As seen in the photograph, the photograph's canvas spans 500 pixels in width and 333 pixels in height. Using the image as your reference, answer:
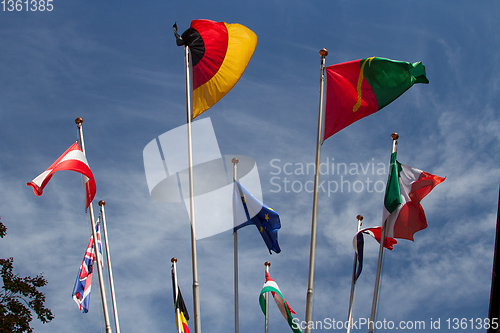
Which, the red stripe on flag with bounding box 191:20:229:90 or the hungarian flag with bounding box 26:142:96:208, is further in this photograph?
the red stripe on flag with bounding box 191:20:229:90

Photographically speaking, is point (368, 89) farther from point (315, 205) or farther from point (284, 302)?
point (284, 302)

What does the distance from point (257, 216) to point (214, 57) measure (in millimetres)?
5726

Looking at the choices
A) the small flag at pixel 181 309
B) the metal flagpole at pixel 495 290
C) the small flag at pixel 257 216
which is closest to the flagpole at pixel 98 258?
the small flag at pixel 257 216

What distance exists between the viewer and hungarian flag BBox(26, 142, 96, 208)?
15812mm

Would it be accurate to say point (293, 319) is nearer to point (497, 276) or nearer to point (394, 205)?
point (394, 205)

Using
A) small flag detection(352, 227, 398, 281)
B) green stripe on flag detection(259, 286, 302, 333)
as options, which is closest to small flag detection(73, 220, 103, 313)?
green stripe on flag detection(259, 286, 302, 333)

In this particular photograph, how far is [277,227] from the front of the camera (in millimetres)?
18516

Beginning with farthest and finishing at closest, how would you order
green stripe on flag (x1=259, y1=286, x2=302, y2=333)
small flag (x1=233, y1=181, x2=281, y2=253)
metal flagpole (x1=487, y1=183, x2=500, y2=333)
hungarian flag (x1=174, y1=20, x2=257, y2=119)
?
green stripe on flag (x1=259, y1=286, x2=302, y2=333) → small flag (x1=233, y1=181, x2=281, y2=253) → hungarian flag (x1=174, y1=20, x2=257, y2=119) → metal flagpole (x1=487, y1=183, x2=500, y2=333)

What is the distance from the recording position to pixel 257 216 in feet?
61.5

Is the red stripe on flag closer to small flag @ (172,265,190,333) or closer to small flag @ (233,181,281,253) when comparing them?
small flag @ (233,181,281,253)

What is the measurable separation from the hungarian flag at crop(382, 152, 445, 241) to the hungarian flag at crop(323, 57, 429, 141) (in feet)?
8.12

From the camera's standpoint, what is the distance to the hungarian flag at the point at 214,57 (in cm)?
1647

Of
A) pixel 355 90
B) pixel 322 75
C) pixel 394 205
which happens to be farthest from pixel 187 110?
pixel 394 205

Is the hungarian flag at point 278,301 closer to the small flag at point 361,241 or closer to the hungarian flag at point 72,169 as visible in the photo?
the small flag at point 361,241
